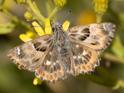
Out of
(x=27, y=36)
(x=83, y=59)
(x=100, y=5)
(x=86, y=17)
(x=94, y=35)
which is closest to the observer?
(x=83, y=59)

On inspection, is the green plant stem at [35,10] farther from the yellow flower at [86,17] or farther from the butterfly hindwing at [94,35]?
the yellow flower at [86,17]

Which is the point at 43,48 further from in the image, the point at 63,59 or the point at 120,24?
the point at 120,24

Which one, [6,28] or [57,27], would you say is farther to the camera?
[6,28]

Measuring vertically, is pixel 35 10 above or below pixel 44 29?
above

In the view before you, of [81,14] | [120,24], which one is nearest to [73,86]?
[81,14]

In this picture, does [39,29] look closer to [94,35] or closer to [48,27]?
[48,27]

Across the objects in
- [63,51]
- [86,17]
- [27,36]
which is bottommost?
[86,17]

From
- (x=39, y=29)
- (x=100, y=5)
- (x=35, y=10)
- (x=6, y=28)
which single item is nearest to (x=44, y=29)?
(x=39, y=29)
